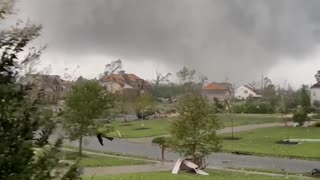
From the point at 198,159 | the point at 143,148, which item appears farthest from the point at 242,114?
the point at 198,159

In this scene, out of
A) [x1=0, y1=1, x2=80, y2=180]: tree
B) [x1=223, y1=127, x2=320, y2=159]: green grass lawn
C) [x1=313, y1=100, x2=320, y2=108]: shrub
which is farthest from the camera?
[x1=313, y1=100, x2=320, y2=108]: shrub

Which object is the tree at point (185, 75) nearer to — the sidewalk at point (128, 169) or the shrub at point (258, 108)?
the shrub at point (258, 108)

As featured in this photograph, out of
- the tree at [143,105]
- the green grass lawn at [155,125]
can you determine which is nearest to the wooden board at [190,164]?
the green grass lawn at [155,125]

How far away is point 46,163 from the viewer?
2.62 meters

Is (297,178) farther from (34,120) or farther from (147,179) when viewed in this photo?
(34,120)

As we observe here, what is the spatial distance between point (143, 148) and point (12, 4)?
36007mm

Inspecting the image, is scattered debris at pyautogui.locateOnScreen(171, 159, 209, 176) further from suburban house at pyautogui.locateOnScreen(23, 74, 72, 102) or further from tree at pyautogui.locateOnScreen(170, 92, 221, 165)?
suburban house at pyautogui.locateOnScreen(23, 74, 72, 102)

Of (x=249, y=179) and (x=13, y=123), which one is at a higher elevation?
(x=13, y=123)

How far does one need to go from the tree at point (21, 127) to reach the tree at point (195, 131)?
2316cm

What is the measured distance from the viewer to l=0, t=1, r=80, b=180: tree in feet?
8.21

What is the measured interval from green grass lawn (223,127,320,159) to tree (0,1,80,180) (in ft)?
103

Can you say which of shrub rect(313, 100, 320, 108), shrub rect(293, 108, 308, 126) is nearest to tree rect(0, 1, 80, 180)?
shrub rect(293, 108, 308, 126)

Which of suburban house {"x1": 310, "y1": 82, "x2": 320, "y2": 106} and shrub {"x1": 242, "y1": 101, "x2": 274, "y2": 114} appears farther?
suburban house {"x1": 310, "y1": 82, "x2": 320, "y2": 106}

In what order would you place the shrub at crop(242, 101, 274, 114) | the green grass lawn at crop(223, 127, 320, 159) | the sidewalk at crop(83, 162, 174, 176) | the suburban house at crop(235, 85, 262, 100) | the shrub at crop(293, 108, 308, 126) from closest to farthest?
the sidewalk at crop(83, 162, 174, 176), the green grass lawn at crop(223, 127, 320, 159), the shrub at crop(293, 108, 308, 126), the shrub at crop(242, 101, 274, 114), the suburban house at crop(235, 85, 262, 100)
